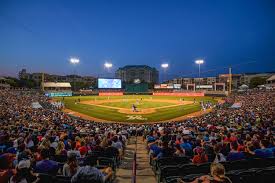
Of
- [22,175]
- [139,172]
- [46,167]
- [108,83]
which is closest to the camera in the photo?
[22,175]

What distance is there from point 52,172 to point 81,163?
1491mm

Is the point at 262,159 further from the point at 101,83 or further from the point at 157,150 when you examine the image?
the point at 101,83

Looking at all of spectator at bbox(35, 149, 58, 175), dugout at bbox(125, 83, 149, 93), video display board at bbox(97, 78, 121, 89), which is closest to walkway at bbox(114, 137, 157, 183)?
spectator at bbox(35, 149, 58, 175)

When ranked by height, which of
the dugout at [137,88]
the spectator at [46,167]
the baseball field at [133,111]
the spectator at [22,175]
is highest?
the dugout at [137,88]

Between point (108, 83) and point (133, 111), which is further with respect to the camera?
point (108, 83)

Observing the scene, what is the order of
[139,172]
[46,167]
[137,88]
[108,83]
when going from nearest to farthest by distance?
1. [46,167]
2. [139,172]
3. [108,83]
4. [137,88]

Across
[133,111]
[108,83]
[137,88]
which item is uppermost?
[108,83]

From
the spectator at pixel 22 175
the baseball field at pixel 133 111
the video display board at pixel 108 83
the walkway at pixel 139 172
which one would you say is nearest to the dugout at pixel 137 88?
the video display board at pixel 108 83

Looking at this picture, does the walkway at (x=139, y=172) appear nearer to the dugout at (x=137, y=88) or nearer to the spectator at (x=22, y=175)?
the spectator at (x=22, y=175)

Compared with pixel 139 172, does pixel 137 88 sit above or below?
above

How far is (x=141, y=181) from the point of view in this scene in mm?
7332

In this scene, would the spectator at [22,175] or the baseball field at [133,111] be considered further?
the baseball field at [133,111]

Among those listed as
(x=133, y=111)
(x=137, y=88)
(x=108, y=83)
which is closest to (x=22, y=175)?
(x=133, y=111)

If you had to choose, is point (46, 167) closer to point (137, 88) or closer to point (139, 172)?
point (139, 172)
